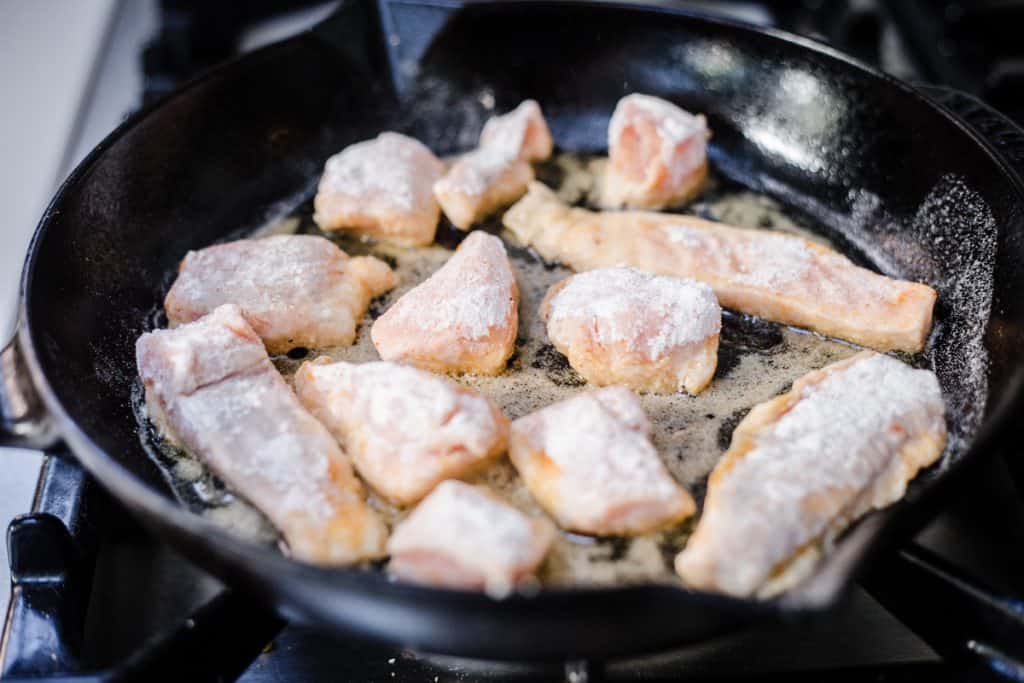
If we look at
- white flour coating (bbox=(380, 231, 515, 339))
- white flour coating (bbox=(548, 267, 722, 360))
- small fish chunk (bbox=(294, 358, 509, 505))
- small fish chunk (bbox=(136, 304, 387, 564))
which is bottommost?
small fish chunk (bbox=(136, 304, 387, 564))

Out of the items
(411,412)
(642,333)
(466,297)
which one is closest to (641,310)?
(642,333)

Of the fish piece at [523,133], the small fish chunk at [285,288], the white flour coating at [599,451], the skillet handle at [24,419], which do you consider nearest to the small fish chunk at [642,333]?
the white flour coating at [599,451]

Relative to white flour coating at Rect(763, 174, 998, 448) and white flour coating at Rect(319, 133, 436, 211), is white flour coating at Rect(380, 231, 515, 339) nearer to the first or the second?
white flour coating at Rect(319, 133, 436, 211)

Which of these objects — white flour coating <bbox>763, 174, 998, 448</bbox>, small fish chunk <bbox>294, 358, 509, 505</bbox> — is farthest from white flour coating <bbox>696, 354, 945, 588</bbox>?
small fish chunk <bbox>294, 358, 509, 505</bbox>

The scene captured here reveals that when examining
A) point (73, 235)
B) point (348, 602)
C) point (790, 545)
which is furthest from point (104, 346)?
point (790, 545)

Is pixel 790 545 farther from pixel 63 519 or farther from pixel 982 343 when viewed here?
pixel 63 519

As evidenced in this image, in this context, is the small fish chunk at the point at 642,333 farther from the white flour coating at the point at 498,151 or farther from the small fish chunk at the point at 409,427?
the white flour coating at the point at 498,151
